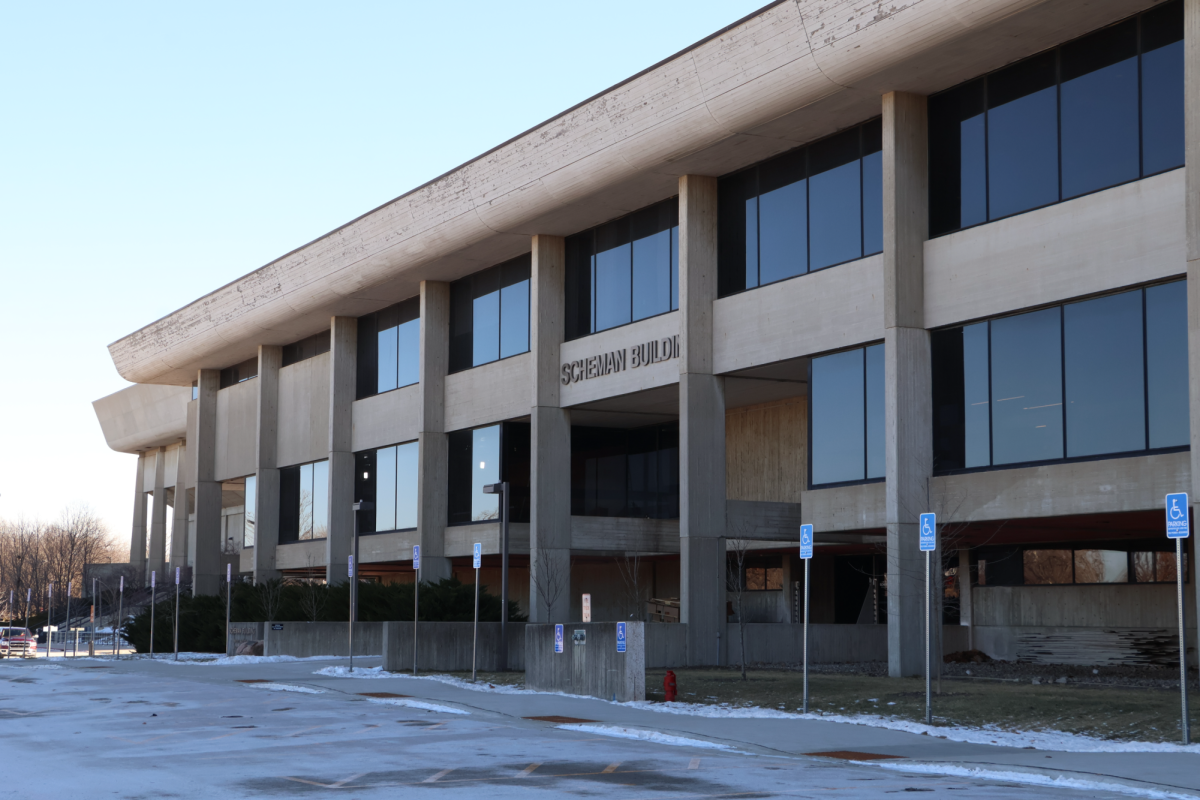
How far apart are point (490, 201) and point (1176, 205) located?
824 inches

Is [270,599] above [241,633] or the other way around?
above

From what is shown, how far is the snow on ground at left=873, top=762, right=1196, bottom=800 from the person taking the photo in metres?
12.7

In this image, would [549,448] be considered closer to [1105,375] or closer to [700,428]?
[700,428]

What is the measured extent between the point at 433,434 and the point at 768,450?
12123 millimetres

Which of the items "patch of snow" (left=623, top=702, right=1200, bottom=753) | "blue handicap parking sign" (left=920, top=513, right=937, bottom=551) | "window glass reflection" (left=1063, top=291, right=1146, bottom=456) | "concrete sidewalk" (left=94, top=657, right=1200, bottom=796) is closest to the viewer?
"concrete sidewalk" (left=94, top=657, right=1200, bottom=796)

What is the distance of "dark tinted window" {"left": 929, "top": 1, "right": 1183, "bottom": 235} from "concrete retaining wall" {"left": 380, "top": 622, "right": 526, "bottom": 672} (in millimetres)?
14263

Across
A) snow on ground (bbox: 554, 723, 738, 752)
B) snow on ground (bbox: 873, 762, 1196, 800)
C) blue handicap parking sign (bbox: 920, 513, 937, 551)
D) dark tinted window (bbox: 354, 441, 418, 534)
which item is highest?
dark tinted window (bbox: 354, 441, 418, 534)

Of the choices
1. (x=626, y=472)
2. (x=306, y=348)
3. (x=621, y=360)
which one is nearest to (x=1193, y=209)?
(x=621, y=360)

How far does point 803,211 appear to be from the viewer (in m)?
33.0

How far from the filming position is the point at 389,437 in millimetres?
49812

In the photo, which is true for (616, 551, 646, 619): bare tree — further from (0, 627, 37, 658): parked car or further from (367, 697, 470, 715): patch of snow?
(0, 627, 37, 658): parked car

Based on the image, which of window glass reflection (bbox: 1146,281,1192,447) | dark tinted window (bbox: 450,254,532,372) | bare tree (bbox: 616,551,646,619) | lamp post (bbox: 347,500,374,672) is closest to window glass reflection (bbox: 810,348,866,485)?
window glass reflection (bbox: 1146,281,1192,447)

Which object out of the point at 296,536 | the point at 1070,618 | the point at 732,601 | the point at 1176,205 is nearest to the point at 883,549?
the point at 1070,618

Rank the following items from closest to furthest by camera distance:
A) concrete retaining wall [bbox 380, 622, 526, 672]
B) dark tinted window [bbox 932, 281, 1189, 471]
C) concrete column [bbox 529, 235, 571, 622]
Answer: dark tinted window [bbox 932, 281, 1189, 471] → concrete retaining wall [bbox 380, 622, 526, 672] → concrete column [bbox 529, 235, 571, 622]
